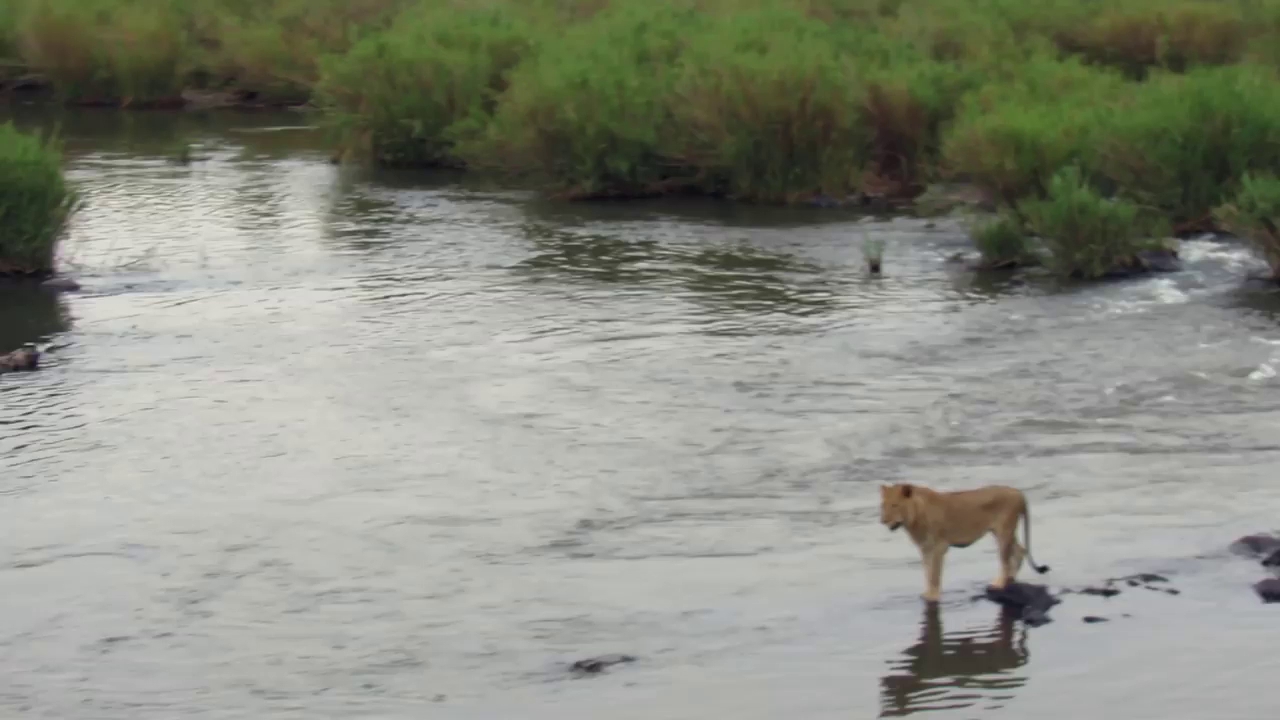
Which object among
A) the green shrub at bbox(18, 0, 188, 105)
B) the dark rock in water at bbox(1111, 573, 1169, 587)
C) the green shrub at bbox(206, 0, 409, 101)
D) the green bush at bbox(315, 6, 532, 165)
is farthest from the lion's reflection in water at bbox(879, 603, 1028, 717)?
the green shrub at bbox(18, 0, 188, 105)

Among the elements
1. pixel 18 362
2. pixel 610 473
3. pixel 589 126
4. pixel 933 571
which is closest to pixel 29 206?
pixel 18 362

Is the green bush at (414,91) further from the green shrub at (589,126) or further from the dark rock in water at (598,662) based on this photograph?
the dark rock in water at (598,662)

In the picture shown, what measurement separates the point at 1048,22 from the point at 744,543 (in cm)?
2089

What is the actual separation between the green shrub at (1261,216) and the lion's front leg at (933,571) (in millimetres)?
8737

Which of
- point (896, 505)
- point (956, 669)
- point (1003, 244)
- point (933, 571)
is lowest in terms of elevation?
point (956, 669)

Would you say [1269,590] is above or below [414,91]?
below

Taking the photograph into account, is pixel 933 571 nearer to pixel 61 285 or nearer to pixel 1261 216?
pixel 1261 216

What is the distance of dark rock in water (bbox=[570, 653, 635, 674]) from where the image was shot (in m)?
8.80

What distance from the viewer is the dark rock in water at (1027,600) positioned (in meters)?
9.19

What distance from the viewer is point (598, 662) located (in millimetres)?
8859

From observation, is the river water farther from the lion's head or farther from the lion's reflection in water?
the lion's head

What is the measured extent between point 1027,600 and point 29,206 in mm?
11607

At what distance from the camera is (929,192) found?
2200 centimetres

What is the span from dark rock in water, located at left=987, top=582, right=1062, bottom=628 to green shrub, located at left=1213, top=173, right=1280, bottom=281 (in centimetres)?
860
